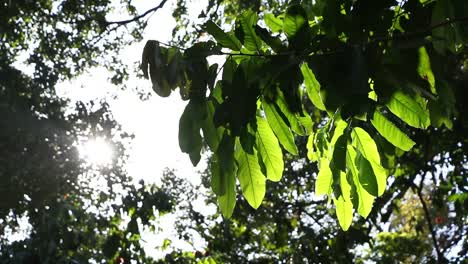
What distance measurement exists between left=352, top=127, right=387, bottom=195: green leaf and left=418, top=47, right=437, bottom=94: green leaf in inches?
10.2

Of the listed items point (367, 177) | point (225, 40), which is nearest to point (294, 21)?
point (225, 40)

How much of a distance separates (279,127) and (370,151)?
12.6 inches

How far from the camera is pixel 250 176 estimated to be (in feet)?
5.13

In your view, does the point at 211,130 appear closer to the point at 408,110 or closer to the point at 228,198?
the point at 228,198

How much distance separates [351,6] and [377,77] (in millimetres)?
245

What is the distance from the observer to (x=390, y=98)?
4.74 ft

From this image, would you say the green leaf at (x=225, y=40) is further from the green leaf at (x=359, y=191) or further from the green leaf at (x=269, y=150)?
the green leaf at (x=359, y=191)

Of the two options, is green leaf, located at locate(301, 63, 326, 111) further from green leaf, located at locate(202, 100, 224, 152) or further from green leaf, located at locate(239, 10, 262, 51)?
green leaf, located at locate(202, 100, 224, 152)

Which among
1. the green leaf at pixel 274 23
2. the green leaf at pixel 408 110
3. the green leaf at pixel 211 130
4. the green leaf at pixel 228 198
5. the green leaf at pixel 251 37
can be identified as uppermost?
the green leaf at pixel 274 23

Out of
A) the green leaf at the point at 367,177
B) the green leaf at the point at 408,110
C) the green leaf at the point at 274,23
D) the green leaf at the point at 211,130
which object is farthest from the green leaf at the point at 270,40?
the green leaf at the point at 367,177

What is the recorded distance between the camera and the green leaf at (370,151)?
1612 mm

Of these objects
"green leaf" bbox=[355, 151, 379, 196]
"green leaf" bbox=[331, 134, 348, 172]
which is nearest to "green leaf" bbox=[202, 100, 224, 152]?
"green leaf" bbox=[331, 134, 348, 172]

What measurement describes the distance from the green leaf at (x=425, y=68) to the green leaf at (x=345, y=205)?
417mm

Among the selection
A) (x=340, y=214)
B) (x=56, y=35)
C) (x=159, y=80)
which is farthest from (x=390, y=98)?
(x=56, y=35)
